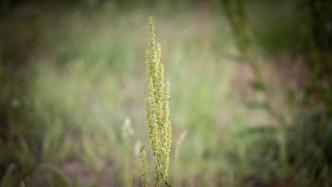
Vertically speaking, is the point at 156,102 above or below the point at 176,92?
below

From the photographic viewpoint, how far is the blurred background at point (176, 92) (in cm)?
288

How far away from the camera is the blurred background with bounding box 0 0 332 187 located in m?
2.88

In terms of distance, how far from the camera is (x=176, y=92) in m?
3.95

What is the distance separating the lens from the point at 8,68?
4.07 m

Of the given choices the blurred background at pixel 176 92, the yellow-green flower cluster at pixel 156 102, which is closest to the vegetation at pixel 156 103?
the yellow-green flower cluster at pixel 156 102

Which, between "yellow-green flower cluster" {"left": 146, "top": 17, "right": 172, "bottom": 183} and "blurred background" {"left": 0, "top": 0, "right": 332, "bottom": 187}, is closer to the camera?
"yellow-green flower cluster" {"left": 146, "top": 17, "right": 172, "bottom": 183}

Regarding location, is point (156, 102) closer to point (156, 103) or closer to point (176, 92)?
point (156, 103)

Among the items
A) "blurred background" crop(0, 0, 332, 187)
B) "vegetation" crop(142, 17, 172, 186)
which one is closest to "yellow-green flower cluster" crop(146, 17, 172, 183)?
"vegetation" crop(142, 17, 172, 186)

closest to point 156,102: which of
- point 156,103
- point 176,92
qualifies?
point 156,103

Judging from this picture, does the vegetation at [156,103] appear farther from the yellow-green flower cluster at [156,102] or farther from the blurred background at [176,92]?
the blurred background at [176,92]

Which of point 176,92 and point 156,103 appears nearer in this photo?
point 156,103

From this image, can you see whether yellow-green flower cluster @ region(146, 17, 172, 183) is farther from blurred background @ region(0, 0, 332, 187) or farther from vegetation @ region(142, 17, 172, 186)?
blurred background @ region(0, 0, 332, 187)

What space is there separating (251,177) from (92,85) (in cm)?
167

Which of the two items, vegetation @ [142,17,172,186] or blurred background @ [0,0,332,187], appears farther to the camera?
blurred background @ [0,0,332,187]
